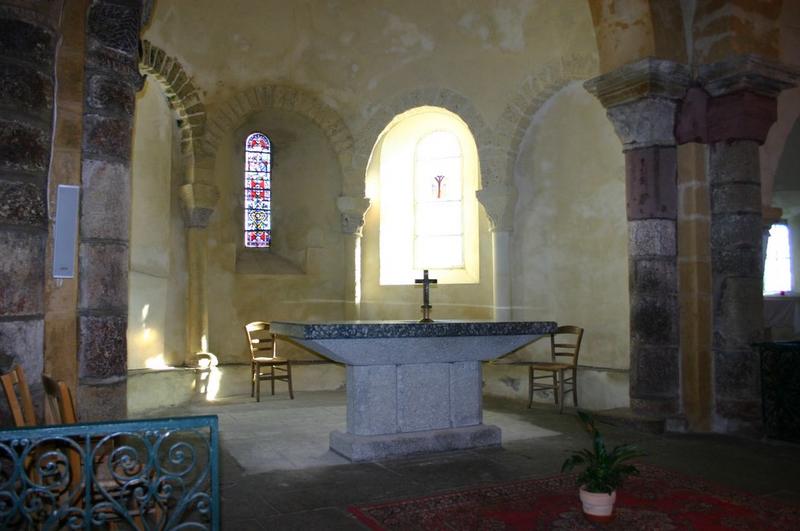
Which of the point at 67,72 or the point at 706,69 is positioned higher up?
the point at 706,69

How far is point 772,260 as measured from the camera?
13.7 metres

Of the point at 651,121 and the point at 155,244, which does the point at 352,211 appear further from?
the point at 651,121

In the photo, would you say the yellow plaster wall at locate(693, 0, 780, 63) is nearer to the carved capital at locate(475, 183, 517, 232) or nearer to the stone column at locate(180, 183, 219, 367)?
the carved capital at locate(475, 183, 517, 232)

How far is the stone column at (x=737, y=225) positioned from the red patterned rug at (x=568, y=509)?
6.51ft

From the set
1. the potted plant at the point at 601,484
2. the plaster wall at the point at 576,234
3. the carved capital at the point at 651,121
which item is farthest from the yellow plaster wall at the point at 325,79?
the potted plant at the point at 601,484

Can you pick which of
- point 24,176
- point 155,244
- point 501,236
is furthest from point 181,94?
point 24,176

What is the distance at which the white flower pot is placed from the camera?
3.52 meters

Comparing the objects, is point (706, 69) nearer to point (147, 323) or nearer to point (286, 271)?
point (286, 271)

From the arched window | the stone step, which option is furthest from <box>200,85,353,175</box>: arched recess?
the arched window

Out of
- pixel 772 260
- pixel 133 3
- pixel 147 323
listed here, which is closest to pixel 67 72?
pixel 133 3

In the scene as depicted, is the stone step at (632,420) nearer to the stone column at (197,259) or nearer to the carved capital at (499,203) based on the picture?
the carved capital at (499,203)

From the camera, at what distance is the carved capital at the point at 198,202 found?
332 inches

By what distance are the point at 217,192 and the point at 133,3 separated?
434 centimetres

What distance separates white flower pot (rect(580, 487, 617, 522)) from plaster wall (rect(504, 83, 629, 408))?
394 cm
